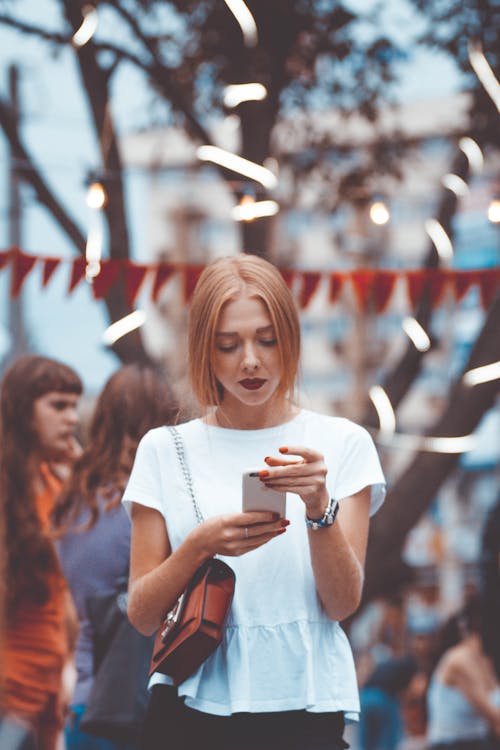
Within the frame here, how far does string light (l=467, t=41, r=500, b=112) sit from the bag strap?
4659 millimetres

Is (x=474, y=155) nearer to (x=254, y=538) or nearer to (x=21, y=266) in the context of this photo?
(x=21, y=266)

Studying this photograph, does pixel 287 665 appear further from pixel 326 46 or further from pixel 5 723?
pixel 326 46

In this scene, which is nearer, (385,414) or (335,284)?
(385,414)

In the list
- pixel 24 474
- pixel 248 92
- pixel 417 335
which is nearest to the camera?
pixel 24 474

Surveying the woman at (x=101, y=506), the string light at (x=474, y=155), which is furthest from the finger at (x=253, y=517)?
the string light at (x=474, y=155)

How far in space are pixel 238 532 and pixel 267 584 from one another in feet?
0.63

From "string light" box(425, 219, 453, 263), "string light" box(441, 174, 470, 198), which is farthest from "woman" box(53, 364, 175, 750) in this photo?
"string light" box(441, 174, 470, 198)

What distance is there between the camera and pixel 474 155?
6945 mm

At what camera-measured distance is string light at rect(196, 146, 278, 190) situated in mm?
6605

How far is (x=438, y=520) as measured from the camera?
36.3 meters

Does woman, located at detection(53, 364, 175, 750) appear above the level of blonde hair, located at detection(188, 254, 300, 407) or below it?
below

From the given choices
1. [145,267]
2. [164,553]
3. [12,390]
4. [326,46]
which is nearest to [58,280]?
[145,267]

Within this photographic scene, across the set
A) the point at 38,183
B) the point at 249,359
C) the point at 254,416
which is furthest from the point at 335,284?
the point at 249,359

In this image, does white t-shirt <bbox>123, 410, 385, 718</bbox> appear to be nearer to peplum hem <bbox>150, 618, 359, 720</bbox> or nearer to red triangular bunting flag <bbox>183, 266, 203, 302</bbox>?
peplum hem <bbox>150, 618, 359, 720</bbox>
